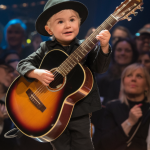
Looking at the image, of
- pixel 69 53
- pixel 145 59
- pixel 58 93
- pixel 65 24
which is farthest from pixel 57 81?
pixel 145 59

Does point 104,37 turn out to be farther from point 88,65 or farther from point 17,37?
point 17,37

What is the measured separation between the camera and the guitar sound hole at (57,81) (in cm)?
98

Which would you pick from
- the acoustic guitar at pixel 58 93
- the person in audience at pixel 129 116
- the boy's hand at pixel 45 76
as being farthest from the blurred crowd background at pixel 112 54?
the boy's hand at pixel 45 76

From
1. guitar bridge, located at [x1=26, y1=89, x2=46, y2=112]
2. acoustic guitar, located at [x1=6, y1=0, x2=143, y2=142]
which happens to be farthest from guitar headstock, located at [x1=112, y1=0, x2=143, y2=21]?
guitar bridge, located at [x1=26, y1=89, x2=46, y2=112]

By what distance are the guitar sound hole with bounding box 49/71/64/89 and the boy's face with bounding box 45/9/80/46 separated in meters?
0.21

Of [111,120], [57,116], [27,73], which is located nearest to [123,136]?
[111,120]

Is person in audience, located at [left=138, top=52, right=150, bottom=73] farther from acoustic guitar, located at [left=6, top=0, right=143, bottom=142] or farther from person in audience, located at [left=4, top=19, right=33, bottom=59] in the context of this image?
person in audience, located at [left=4, top=19, right=33, bottom=59]

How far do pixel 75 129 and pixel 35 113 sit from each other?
25cm

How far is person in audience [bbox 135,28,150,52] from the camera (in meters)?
1.62

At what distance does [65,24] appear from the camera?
0.98m

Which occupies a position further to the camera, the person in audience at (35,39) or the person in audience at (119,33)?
the person in audience at (35,39)

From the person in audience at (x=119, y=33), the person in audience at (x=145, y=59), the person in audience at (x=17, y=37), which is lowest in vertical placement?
the person in audience at (x=145, y=59)

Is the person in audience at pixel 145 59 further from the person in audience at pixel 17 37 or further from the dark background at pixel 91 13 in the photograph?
the person in audience at pixel 17 37

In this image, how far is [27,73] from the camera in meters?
1.01
